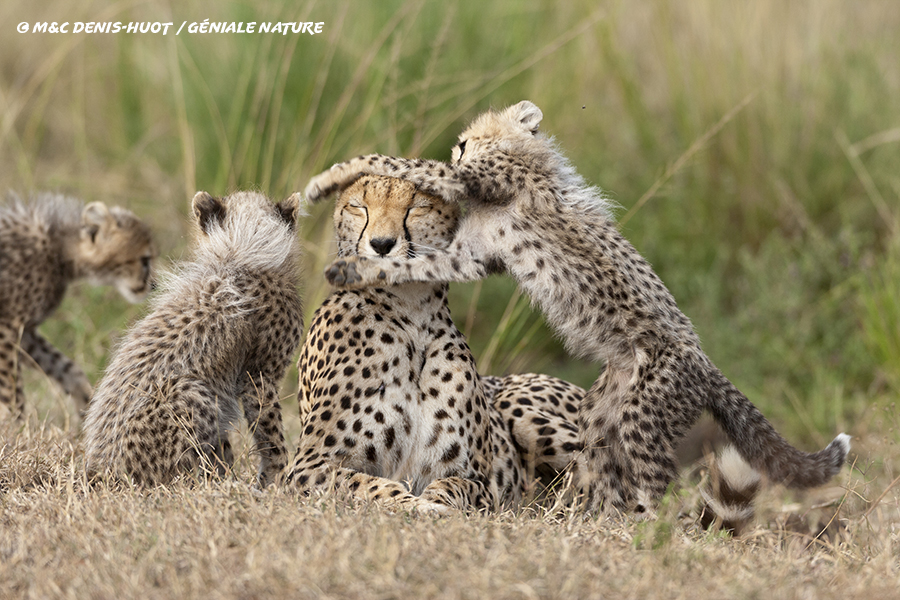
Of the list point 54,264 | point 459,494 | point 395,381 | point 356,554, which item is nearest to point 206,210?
point 395,381

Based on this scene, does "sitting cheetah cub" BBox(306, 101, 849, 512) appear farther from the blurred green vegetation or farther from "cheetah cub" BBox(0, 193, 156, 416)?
"cheetah cub" BBox(0, 193, 156, 416)

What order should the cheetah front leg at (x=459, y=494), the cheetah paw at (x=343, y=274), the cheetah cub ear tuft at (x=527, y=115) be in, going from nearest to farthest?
the cheetah front leg at (x=459, y=494), the cheetah paw at (x=343, y=274), the cheetah cub ear tuft at (x=527, y=115)

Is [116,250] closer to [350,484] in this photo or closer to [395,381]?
[395,381]

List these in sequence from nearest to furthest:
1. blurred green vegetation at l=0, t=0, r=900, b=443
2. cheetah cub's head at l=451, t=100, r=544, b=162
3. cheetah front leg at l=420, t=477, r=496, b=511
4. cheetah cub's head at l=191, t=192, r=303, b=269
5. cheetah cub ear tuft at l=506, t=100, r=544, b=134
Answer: cheetah front leg at l=420, t=477, r=496, b=511 → cheetah cub's head at l=191, t=192, r=303, b=269 → cheetah cub's head at l=451, t=100, r=544, b=162 → cheetah cub ear tuft at l=506, t=100, r=544, b=134 → blurred green vegetation at l=0, t=0, r=900, b=443

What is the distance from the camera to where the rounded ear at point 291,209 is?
11.5 ft

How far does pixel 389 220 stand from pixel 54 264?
2.71 metres

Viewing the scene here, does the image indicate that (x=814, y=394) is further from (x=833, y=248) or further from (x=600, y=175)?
(x=600, y=175)

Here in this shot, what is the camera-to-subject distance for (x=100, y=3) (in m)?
9.02

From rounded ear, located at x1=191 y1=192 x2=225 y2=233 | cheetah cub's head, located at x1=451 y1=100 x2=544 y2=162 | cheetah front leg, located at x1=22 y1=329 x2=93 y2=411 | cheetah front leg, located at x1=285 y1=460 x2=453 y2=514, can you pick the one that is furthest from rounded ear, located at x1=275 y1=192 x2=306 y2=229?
cheetah front leg, located at x1=22 y1=329 x2=93 y2=411

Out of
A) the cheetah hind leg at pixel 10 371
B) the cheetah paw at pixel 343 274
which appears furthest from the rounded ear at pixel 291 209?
the cheetah hind leg at pixel 10 371

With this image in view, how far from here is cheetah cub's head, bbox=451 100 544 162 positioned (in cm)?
342

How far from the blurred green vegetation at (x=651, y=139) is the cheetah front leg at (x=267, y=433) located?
1.54 metres

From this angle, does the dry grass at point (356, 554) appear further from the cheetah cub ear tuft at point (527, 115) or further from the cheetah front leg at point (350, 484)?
the cheetah cub ear tuft at point (527, 115)

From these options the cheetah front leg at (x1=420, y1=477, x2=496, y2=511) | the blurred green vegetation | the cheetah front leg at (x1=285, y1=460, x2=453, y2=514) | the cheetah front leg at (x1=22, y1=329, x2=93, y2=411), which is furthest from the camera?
the blurred green vegetation
